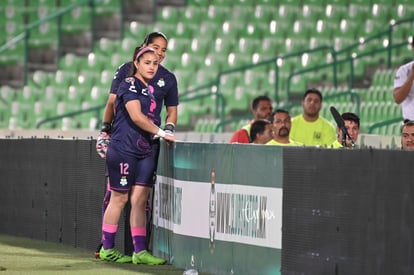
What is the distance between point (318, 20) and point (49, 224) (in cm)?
1060

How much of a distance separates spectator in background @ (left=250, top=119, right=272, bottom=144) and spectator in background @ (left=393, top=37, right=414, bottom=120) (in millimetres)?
2148

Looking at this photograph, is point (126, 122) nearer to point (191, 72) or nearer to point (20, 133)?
point (20, 133)

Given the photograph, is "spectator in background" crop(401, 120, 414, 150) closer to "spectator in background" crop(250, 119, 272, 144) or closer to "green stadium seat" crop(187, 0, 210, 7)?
"spectator in background" crop(250, 119, 272, 144)

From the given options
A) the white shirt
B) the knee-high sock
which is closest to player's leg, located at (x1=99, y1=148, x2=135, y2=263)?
the knee-high sock

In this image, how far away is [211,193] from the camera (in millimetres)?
10984

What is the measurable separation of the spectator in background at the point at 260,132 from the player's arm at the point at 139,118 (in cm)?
324

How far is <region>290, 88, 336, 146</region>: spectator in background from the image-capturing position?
15000mm

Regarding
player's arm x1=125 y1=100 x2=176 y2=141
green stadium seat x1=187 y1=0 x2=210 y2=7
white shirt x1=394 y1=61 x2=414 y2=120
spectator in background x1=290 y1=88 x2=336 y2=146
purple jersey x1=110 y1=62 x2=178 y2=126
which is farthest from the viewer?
green stadium seat x1=187 y1=0 x2=210 y2=7

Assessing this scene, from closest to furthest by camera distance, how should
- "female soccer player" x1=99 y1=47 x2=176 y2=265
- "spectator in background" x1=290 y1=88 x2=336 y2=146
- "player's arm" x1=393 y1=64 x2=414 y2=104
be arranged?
"female soccer player" x1=99 y1=47 x2=176 y2=265, "player's arm" x1=393 y1=64 x2=414 y2=104, "spectator in background" x1=290 y1=88 x2=336 y2=146

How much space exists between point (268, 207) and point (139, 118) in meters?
1.64

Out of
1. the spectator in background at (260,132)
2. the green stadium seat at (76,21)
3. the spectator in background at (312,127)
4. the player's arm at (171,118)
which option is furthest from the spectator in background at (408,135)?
the green stadium seat at (76,21)

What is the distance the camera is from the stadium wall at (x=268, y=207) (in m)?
8.93

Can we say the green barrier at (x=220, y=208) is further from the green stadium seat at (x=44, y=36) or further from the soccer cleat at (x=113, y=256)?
the green stadium seat at (x=44, y=36)

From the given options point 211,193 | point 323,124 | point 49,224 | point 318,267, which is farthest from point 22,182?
point 318,267
